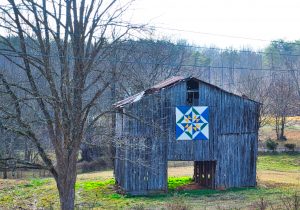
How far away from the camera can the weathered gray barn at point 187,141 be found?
1079 inches

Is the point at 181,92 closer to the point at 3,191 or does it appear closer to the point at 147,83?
the point at 3,191

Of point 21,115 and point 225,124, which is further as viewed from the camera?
point 225,124

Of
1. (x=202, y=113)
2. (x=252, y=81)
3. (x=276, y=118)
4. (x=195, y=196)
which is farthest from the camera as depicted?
(x=252, y=81)

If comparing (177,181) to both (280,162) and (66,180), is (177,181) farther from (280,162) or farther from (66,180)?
(280,162)

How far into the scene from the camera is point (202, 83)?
2847 centimetres

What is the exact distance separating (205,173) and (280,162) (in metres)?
18.0

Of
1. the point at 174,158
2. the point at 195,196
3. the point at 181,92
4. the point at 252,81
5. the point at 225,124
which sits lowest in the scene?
the point at 195,196

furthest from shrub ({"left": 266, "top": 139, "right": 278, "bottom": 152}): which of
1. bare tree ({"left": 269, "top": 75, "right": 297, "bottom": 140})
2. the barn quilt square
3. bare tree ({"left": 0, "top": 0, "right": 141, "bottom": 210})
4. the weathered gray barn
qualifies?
bare tree ({"left": 0, "top": 0, "right": 141, "bottom": 210})

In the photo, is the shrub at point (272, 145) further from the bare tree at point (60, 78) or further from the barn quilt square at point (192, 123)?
the bare tree at point (60, 78)

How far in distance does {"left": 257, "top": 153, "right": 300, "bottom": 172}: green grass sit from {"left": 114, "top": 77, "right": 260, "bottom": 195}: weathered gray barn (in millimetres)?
13271

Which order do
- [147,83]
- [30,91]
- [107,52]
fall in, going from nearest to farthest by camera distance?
[30,91] → [107,52] → [147,83]

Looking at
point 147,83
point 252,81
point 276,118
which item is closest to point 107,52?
point 147,83

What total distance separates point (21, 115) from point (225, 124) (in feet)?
55.0

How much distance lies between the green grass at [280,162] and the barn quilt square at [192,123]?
15127 mm
